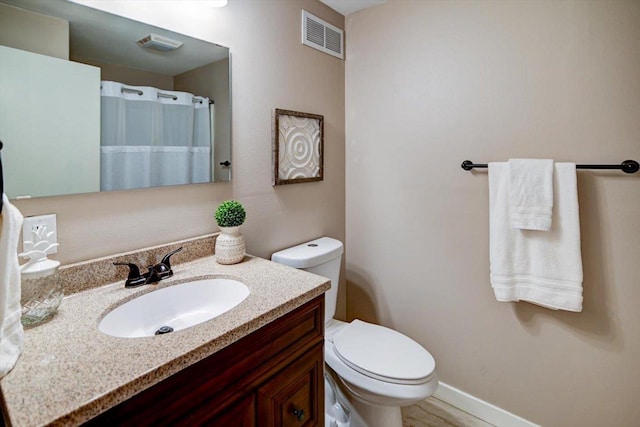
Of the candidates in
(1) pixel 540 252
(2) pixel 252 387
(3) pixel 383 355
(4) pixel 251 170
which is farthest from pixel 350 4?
(2) pixel 252 387

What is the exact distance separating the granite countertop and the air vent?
1422mm

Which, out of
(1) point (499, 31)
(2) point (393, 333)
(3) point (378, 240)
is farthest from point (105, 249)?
(1) point (499, 31)

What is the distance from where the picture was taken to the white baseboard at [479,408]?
1652 millimetres

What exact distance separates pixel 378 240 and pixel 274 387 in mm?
1261

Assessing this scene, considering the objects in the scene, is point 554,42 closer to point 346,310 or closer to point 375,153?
point 375,153

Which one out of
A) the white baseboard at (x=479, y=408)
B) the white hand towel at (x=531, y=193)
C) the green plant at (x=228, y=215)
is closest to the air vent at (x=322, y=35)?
the green plant at (x=228, y=215)

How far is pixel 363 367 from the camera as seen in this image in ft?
4.44

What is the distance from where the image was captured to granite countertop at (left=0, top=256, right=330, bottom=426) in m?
0.58

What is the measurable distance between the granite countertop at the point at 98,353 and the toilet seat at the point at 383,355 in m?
0.50

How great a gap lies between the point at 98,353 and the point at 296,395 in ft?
1.96

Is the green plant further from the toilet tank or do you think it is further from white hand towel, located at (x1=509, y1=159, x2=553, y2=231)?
white hand towel, located at (x1=509, y1=159, x2=553, y2=231)

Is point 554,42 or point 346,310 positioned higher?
point 554,42

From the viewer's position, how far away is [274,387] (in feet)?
3.16

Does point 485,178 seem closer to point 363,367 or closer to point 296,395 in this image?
point 363,367
